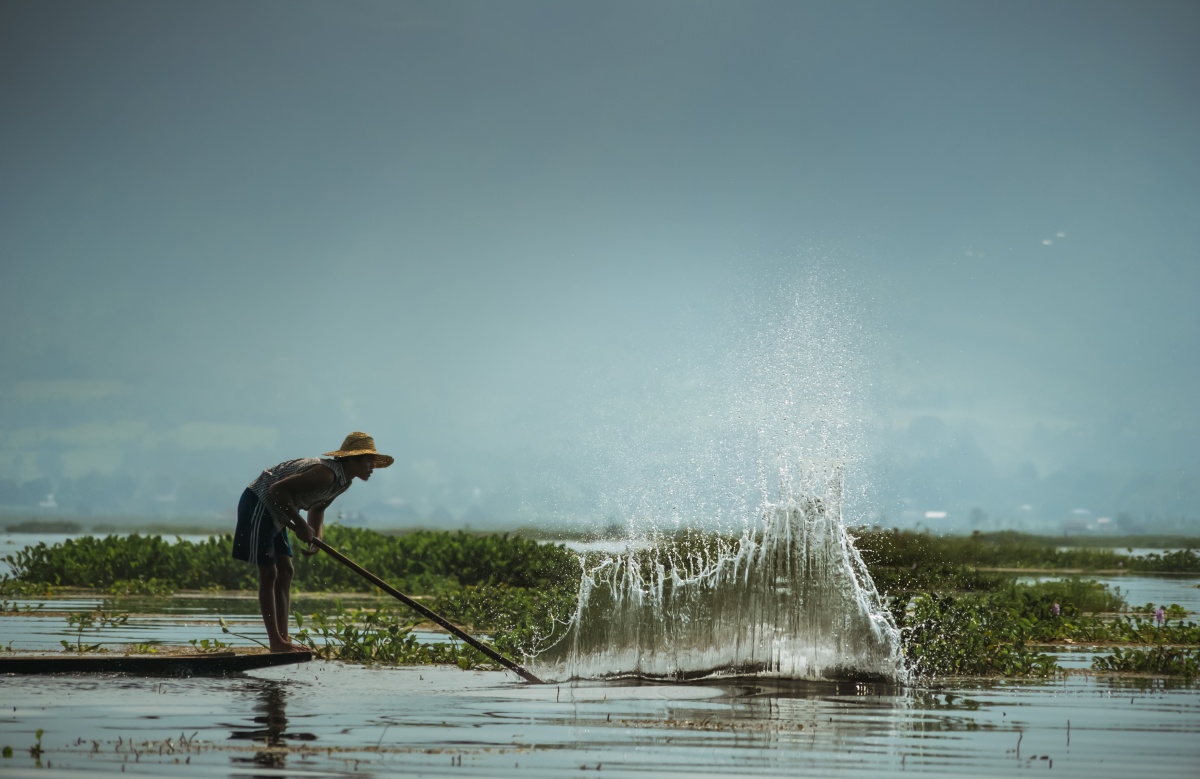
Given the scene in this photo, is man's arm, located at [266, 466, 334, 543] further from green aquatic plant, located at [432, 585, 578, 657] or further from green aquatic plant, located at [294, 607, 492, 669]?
green aquatic plant, located at [432, 585, 578, 657]

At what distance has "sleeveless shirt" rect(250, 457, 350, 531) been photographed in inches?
327

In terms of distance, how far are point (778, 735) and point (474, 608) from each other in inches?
249

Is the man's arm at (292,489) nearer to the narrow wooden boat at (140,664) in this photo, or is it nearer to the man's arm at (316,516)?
the man's arm at (316,516)

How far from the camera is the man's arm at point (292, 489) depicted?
823cm

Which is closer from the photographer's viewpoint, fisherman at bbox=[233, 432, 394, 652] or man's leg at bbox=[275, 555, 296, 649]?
fisherman at bbox=[233, 432, 394, 652]

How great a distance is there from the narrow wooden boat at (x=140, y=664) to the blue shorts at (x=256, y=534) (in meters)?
0.68

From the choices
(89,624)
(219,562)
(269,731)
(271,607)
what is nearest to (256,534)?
(271,607)

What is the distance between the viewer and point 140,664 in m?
7.79

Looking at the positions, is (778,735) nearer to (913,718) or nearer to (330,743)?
(913,718)

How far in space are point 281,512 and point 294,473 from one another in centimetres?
27

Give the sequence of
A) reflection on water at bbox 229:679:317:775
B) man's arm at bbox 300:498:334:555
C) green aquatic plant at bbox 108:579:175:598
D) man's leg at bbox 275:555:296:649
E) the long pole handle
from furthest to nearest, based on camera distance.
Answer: green aquatic plant at bbox 108:579:175:598, man's arm at bbox 300:498:334:555, man's leg at bbox 275:555:296:649, the long pole handle, reflection on water at bbox 229:679:317:775

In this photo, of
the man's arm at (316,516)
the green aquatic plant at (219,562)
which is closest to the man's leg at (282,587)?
the man's arm at (316,516)

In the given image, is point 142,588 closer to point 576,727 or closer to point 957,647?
point 957,647

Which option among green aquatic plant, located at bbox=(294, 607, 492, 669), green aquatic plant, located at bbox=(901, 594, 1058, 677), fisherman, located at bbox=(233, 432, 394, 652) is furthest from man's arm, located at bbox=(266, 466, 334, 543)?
green aquatic plant, located at bbox=(901, 594, 1058, 677)
